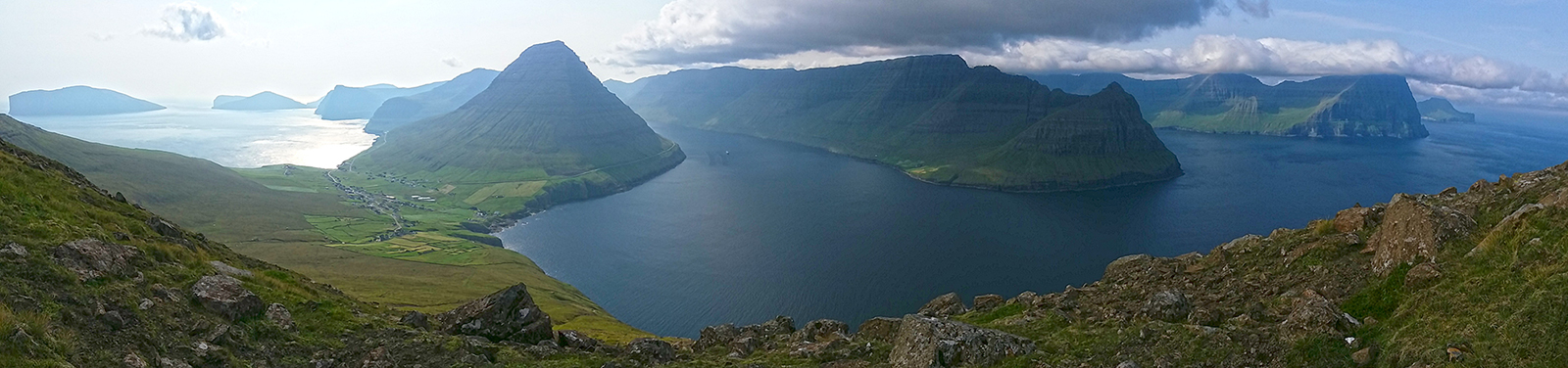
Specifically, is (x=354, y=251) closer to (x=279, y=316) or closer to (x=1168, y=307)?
(x=279, y=316)

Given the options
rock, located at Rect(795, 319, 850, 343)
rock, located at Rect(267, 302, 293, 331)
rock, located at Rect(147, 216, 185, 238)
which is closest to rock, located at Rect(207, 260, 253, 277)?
Result: rock, located at Rect(147, 216, 185, 238)

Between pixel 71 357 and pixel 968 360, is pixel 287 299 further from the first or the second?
pixel 968 360

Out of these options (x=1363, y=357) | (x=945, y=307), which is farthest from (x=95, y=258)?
(x=1363, y=357)

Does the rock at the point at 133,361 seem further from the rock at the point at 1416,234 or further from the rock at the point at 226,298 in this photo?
the rock at the point at 1416,234

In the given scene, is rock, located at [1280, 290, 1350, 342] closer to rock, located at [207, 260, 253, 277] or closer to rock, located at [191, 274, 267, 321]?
rock, located at [191, 274, 267, 321]

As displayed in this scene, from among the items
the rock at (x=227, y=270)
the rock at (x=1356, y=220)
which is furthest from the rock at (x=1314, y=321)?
the rock at (x=227, y=270)

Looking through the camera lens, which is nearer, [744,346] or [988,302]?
[744,346]

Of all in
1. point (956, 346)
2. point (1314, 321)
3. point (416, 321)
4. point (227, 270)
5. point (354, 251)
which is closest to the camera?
Answer: point (1314, 321)
